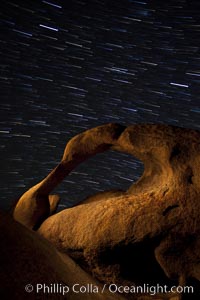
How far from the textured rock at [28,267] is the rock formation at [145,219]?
1.70 m

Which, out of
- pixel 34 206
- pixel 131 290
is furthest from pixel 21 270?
pixel 34 206

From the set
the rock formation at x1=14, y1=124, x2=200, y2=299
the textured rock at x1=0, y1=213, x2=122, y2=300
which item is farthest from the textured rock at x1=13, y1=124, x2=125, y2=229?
the textured rock at x1=0, y1=213, x2=122, y2=300

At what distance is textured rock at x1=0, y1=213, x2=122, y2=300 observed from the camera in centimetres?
293

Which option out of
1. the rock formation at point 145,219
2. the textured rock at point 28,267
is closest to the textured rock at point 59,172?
the rock formation at point 145,219

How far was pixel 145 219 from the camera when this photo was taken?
5.55 meters

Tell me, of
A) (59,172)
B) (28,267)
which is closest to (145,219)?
(59,172)

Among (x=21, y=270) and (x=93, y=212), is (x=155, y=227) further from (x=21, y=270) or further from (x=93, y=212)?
(x=21, y=270)

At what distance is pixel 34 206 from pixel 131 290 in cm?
281

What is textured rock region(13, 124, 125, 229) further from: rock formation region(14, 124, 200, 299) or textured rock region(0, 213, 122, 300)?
textured rock region(0, 213, 122, 300)

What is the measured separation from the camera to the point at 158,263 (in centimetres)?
573

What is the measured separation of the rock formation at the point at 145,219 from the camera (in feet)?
17.7

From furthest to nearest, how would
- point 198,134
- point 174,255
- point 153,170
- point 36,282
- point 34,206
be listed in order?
point 34,206
point 153,170
point 198,134
point 174,255
point 36,282

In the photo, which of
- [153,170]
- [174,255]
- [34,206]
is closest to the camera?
[174,255]

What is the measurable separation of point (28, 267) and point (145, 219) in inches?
108
